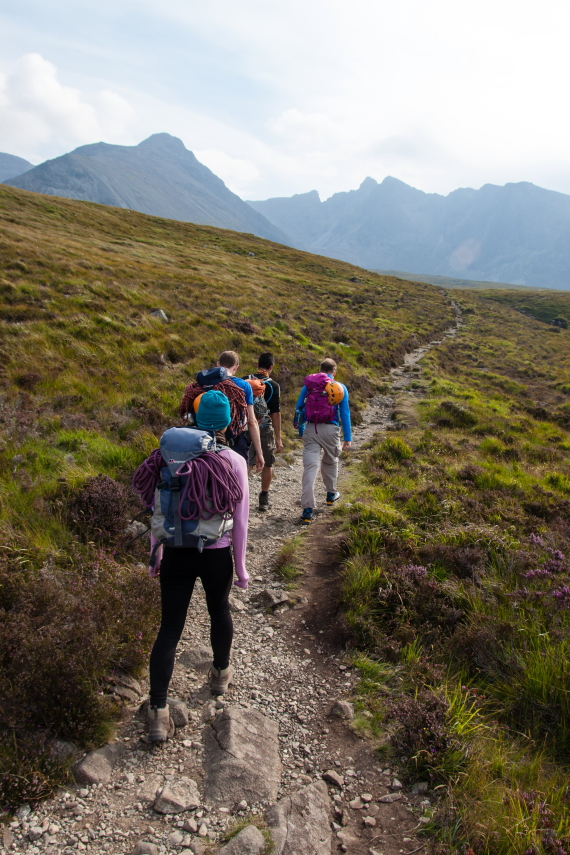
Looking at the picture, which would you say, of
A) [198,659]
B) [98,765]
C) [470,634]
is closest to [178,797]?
[98,765]

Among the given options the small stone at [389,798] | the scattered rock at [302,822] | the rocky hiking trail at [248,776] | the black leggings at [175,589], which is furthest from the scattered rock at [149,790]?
the small stone at [389,798]

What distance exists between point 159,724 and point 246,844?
1.04 metres

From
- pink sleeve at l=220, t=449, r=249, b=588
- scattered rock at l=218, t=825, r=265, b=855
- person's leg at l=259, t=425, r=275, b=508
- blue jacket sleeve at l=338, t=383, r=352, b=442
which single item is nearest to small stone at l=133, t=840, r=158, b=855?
scattered rock at l=218, t=825, r=265, b=855

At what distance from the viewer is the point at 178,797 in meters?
2.86

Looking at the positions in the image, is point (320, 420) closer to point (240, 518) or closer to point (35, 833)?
point (240, 518)

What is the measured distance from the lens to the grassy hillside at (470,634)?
8.96 ft

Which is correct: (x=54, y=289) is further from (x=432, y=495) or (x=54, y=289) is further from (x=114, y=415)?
(x=432, y=495)

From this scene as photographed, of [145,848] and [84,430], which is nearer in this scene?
[145,848]

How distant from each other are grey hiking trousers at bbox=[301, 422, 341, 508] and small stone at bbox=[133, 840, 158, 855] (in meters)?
4.97

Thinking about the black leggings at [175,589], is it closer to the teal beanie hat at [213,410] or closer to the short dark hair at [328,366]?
the teal beanie hat at [213,410]

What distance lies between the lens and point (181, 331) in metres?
16.5

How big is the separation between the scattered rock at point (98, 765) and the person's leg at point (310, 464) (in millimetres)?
4539

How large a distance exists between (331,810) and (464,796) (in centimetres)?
89

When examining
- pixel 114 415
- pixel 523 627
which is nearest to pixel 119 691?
pixel 523 627
